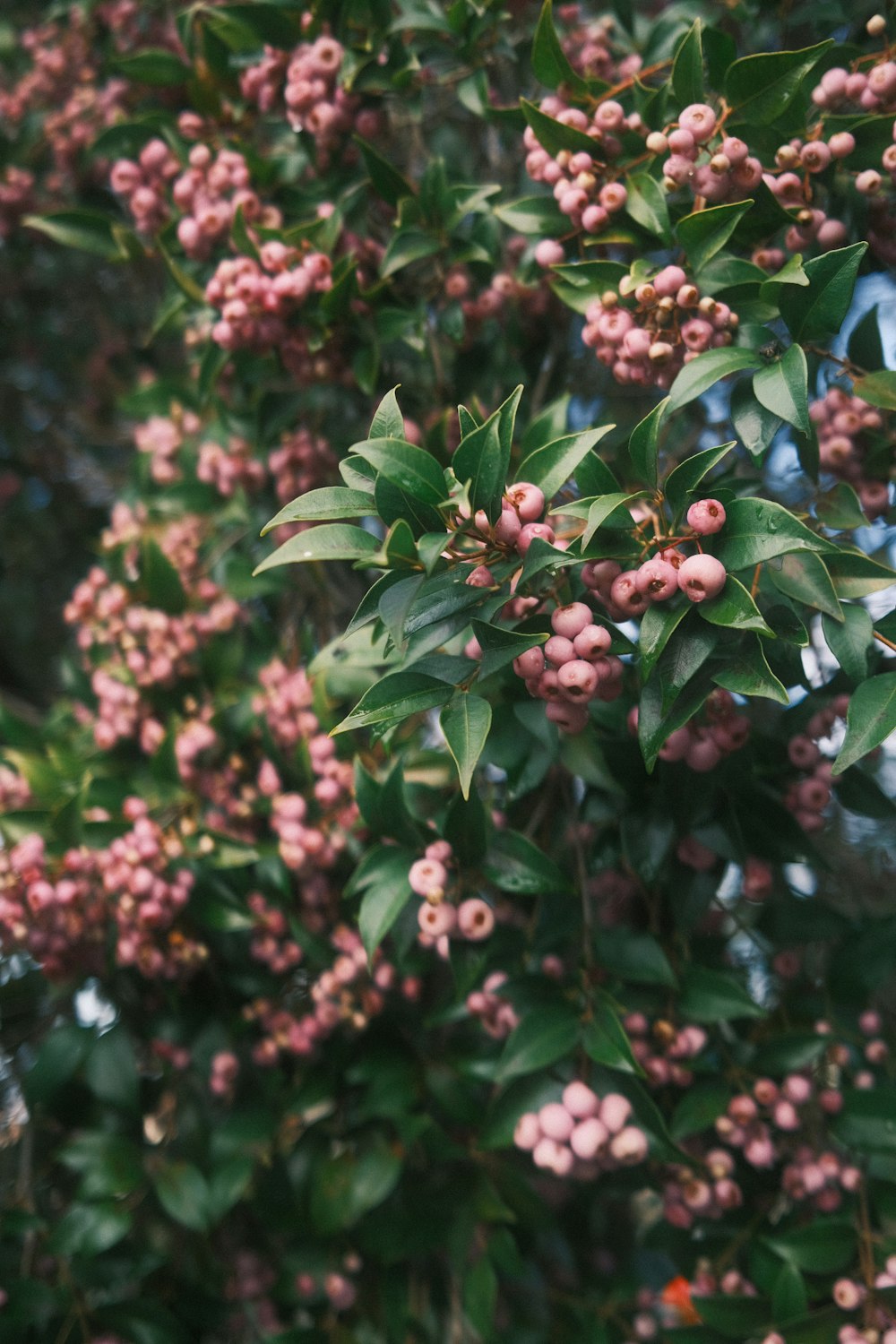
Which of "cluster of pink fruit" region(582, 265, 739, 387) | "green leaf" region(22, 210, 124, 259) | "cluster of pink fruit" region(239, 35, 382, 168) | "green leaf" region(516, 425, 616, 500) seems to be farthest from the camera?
"green leaf" region(22, 210, 124, 259)

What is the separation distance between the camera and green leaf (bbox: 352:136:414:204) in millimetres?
1327

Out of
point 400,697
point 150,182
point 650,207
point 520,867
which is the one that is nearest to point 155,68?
point 150,182

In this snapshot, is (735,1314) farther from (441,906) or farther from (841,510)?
(841,510)

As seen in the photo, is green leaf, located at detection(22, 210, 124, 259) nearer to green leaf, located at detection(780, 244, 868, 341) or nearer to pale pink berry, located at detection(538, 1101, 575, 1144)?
green leaf, located at detection(780, 244, 868, 341)

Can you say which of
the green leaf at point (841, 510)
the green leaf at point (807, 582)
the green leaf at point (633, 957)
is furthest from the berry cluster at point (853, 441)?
the green leaf at point (633, 957)

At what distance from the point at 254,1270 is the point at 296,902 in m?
0.56

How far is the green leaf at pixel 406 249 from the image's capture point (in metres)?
1.33

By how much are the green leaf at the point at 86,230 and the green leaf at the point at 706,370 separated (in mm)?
1090

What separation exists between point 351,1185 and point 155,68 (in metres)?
1.63

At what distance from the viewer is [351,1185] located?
1409 mm

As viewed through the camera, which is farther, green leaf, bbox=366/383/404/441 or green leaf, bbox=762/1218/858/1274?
green leaf, bbox=762/1218/858/1274

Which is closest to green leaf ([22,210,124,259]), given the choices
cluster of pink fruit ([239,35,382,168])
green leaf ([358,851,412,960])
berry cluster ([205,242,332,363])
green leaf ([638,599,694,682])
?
cluster of pink fruit ([239,35,382,168])

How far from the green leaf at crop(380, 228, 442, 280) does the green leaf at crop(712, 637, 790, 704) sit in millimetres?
706

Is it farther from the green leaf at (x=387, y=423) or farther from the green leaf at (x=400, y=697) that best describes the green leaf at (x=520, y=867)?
the green leaf at (x=387, y=423)
